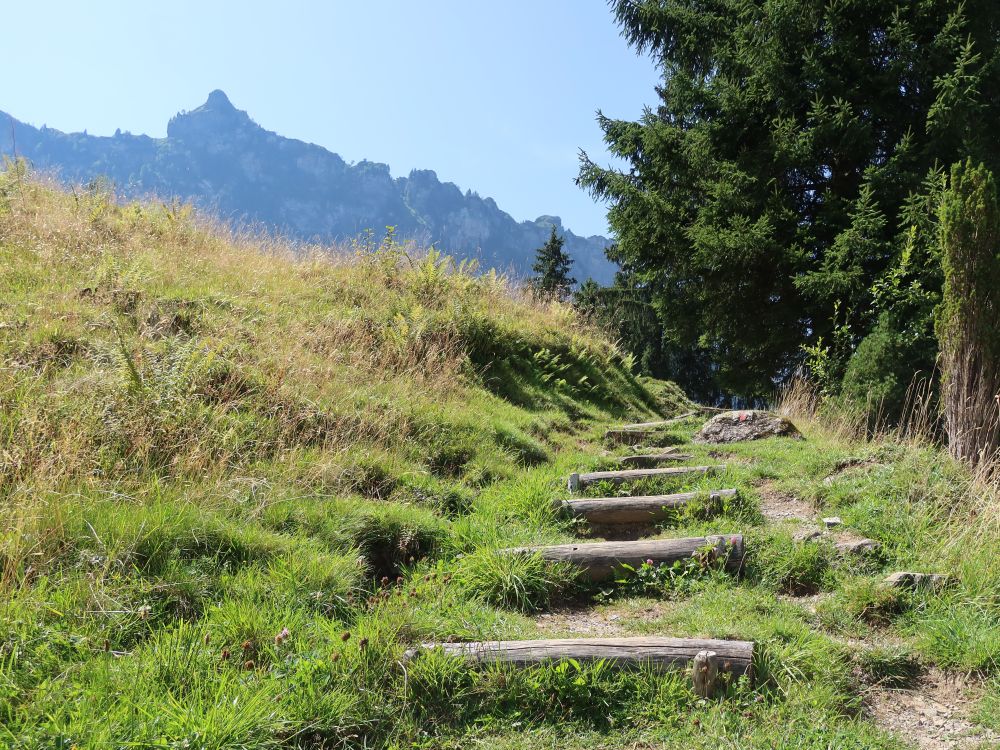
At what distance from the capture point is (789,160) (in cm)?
1012

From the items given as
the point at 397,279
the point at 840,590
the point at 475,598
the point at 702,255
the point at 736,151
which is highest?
the point at 736,151

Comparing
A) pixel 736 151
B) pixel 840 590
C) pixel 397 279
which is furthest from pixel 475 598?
pixel 736 151

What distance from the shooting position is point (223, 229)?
405 inches

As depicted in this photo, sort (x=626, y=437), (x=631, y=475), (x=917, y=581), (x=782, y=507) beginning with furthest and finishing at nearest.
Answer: (x=626, y=437) < (x=631, y=475) < (x=782, y=507) < (x=917, y=581)

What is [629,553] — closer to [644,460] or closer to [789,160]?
[644,460]

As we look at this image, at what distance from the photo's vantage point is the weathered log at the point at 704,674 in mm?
2930

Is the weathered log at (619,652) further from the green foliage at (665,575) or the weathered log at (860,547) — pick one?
the weathered log at (860,547)

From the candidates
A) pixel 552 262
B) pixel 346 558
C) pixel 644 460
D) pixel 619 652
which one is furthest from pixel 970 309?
pixel 552 262

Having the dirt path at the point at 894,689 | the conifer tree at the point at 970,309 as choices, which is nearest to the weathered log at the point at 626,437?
the conifer tree at the point at 970,309

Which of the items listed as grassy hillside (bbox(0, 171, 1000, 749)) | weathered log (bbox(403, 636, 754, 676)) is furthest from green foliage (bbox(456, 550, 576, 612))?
weathered log (bbox(403, 636, 754, 676))

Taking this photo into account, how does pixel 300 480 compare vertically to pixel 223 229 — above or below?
below

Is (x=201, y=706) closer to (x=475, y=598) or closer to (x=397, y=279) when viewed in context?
(x=475, y=598)

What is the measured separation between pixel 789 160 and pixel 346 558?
32.2ft

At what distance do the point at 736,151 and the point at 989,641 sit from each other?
9897mm
